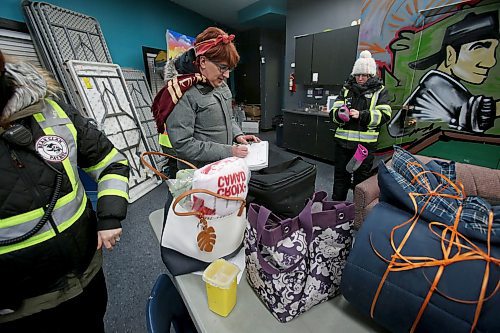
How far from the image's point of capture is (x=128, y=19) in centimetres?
362

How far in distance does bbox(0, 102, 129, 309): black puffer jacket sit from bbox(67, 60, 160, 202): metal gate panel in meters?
2.11

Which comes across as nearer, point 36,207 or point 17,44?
point 36,207

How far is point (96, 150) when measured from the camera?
878mm

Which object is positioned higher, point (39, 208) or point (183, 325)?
point (39, 208)

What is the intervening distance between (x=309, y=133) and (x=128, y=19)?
131 inches

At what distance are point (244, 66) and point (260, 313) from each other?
7030 mm

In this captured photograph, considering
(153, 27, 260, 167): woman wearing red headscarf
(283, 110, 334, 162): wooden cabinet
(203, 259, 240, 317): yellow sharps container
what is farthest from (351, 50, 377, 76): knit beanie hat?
(203, 259, 240, 317): yellow sharps container

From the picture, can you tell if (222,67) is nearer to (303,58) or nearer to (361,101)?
(361,101)

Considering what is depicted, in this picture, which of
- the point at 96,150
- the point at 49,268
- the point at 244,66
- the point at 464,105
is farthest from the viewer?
the point at 244,66

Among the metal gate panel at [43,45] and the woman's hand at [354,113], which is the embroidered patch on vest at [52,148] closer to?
the woman's hand at [354,113]

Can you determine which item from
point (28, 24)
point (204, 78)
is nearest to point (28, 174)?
point (204, 78)

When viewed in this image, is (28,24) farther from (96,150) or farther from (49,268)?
(49,268)

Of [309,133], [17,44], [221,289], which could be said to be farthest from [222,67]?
[309,133]

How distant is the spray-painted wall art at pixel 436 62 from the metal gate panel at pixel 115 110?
323 cm
